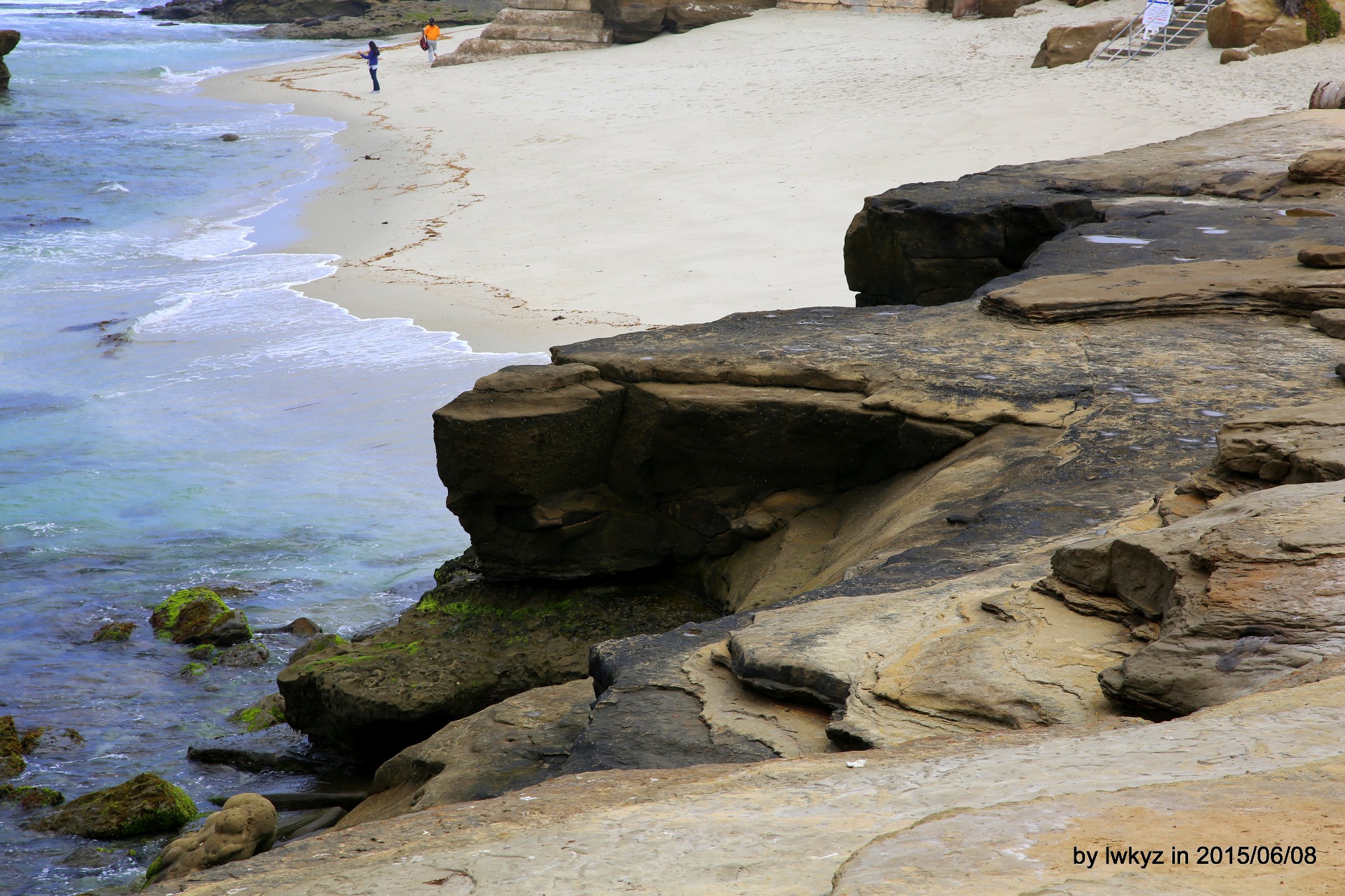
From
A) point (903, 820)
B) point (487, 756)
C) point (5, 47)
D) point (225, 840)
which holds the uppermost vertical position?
point (5, 47)

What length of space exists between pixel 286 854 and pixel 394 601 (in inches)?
180

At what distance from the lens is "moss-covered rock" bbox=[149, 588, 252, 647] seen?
6211 mm

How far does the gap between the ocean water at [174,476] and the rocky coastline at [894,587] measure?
29.6 inches

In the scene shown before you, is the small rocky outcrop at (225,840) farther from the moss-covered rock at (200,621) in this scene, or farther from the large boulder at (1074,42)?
the large boulder at (1074,42)

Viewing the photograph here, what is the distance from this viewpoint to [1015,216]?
701cm

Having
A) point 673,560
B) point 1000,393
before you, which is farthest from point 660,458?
point 1000,393

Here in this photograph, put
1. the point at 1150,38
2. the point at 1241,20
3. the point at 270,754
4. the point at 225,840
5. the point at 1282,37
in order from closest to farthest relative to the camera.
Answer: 1. the point at 225,840
2. the point at 270,754
3. the point at 1282,37
4. the point at 1241,20
5. the point at 1150,38

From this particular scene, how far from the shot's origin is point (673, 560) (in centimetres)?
509

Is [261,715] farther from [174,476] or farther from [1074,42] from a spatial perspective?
[1074,42]

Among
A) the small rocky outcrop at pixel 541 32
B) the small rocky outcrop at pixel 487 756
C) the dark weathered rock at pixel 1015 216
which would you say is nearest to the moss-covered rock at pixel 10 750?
the small rocky outcrop at pixel 487 756

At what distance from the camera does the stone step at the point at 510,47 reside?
83.9 ft

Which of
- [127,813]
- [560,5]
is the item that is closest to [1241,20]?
[560,5]

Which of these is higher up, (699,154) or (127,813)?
(699,154)

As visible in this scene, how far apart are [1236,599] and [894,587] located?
1002mm
